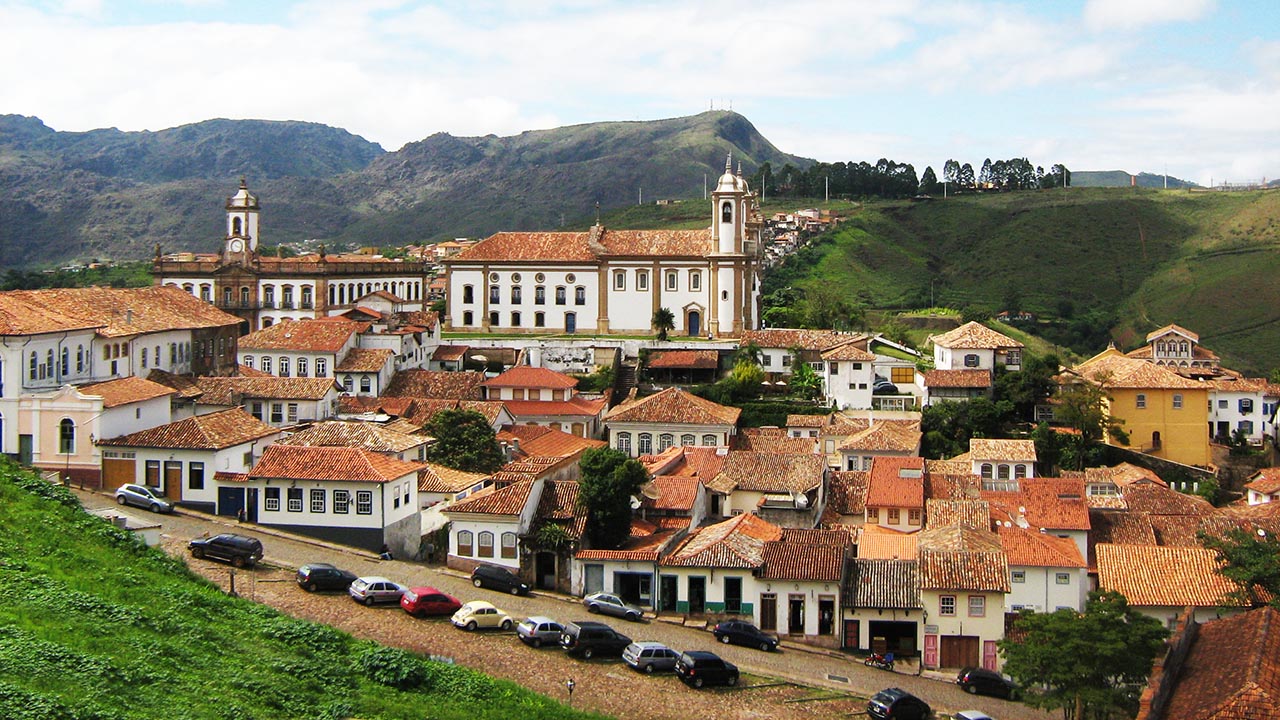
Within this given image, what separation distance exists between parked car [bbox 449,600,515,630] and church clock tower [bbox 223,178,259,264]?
136 ft

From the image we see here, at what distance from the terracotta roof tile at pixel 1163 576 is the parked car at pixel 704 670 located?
9419 millimetres

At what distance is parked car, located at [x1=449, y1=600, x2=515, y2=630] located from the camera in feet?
83.0

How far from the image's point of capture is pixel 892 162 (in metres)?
128

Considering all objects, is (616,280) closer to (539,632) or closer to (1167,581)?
(1167,581)

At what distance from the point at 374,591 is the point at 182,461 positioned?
9276 millimetres

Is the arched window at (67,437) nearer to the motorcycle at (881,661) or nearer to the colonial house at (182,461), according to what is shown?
the colonial house at (182,461)

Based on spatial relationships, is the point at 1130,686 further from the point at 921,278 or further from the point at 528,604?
the point at 921,278

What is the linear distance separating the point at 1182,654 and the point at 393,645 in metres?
13.4

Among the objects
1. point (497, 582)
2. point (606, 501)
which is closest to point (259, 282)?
point (606, 501)

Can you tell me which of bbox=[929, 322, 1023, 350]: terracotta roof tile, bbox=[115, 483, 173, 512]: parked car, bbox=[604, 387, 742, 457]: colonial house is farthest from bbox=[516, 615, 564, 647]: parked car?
bbox=[929, 322, 1023, 350]: terracotta roof tile

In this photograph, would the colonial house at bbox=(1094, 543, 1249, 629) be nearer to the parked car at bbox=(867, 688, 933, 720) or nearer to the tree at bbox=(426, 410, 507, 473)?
the parked car at bbox=(867, 688, 933, 720)

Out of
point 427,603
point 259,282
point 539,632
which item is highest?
point 259,282

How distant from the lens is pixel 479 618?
25.4 metres

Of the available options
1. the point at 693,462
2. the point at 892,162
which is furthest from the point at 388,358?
the point at 892,162
